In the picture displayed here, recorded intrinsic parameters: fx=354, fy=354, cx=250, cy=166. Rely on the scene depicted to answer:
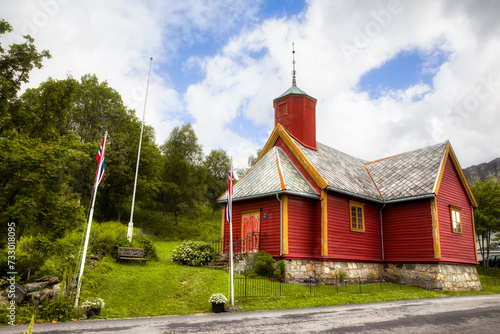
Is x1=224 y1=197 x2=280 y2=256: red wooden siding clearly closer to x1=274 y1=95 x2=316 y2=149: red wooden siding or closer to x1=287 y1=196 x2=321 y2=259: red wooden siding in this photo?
x1=287 y1=196 x2=321 y2=259: red wooden siding

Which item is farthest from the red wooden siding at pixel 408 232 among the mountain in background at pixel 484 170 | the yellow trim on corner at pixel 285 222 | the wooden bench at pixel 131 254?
the mountain in background at pixel 484 170

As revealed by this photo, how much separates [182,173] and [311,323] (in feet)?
115

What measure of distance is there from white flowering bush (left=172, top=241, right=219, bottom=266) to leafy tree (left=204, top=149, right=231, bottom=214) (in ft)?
123

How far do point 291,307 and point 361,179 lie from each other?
12774 millimetres

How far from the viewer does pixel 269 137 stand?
74.8 ft

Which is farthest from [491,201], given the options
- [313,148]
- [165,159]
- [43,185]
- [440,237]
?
[43,185]

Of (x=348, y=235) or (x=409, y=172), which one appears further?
(x=409, y=172)

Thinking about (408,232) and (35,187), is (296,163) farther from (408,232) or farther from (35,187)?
(35,187)

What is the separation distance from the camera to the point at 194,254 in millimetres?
18484

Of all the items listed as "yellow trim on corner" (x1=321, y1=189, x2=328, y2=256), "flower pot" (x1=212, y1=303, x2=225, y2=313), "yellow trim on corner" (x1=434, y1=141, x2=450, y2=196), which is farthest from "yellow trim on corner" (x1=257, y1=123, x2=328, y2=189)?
"flower pot" (x1=212, y1=303, x2=225, y2=313)

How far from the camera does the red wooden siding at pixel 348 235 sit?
719 inches

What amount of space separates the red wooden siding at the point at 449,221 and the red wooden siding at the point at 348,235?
11.5ft

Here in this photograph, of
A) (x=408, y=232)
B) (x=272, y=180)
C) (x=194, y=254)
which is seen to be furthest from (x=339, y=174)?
(x=194, y=254)

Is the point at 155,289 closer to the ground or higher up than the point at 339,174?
closer to the ground
